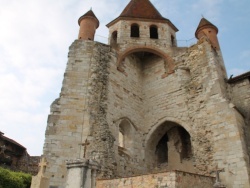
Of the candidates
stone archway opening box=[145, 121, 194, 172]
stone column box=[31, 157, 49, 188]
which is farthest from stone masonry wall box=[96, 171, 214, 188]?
stone archway opening box=[145, 121, 194, 172]

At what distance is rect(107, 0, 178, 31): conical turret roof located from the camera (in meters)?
14.2

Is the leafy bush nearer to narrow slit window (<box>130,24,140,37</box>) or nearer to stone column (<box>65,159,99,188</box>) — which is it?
stone column (<box>65,159,99,188</box>)

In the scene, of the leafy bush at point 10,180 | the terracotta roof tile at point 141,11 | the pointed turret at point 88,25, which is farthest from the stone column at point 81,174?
the terracotta roof tile at point 141,11

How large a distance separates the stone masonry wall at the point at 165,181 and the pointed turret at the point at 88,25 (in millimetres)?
8151

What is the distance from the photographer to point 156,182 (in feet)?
20.7

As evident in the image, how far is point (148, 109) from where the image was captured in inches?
473

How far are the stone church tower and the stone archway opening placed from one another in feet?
0.14

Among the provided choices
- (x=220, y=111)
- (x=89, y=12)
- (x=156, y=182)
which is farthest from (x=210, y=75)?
(x=89, y=12)

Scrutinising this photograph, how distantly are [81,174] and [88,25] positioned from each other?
982 cm

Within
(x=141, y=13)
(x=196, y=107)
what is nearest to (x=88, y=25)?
(x=141, y=13)

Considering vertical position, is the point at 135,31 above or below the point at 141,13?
below

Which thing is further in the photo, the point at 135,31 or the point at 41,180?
the point at 135,31

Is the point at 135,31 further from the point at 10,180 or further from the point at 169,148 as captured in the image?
the point at 10,180

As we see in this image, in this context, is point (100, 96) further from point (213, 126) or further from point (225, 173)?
point (225, 173)
